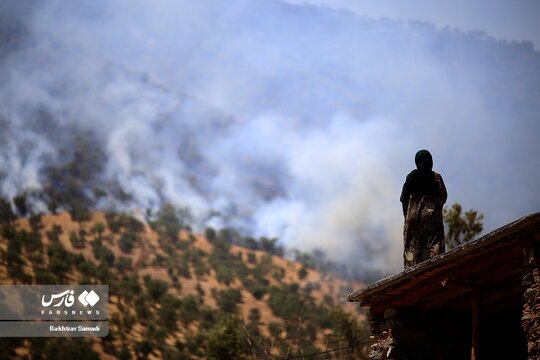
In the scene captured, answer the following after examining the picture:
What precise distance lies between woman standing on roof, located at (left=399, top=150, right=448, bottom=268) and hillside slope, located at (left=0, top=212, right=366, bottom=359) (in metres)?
15.0

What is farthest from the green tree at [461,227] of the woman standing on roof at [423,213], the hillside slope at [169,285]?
the woman standing on roof at [423,213]

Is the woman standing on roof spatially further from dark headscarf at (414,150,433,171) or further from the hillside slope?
the hillside slope

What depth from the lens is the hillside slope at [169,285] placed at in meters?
33.6

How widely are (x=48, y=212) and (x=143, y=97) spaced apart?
1218 inches

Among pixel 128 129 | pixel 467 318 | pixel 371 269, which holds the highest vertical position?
pixel 128 129

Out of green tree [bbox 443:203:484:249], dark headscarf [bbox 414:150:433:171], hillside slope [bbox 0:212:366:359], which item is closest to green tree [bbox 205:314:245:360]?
hillside slope [bbox 0:212:366:359]

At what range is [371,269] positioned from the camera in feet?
208

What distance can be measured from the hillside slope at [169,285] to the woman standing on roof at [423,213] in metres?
15.0

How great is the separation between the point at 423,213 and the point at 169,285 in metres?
40.4

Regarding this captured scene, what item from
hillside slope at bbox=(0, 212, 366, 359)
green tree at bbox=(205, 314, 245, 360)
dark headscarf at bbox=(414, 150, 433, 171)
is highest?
hillside slope at bbox=(0, 212, 366, 359)

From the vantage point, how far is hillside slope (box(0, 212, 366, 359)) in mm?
33562

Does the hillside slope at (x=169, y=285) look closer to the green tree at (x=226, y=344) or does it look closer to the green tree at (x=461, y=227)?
the green tree at (x=226, y=344)

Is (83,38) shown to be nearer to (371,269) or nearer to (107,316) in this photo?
(371,269)

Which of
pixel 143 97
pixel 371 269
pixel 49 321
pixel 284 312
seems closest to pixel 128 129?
pixel 143 97
